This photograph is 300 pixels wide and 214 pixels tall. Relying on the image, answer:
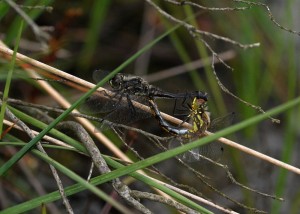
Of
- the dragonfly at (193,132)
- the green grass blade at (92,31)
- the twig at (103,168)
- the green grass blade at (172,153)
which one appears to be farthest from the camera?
the green grass blade at (92,31)

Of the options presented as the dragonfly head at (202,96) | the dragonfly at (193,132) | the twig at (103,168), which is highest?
the dragonfly head at (202,96)

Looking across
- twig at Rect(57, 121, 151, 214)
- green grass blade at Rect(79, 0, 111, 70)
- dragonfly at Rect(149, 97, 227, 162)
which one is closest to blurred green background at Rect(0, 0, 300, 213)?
green grass blade at Rect(79, 0, 111, 70)

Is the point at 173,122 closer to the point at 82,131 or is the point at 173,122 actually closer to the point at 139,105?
the point at 139,105

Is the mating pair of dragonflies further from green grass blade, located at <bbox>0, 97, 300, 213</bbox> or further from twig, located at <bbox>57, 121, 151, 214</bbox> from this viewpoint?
green grass blade, located at <bbox>0, 97, 300, 213</bbox>

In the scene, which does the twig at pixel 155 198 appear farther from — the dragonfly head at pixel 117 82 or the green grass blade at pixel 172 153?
the dragonfly head at pixel 117 82

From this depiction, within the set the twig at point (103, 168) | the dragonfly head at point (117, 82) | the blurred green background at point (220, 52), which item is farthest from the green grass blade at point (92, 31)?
the twig at point (103, 168)

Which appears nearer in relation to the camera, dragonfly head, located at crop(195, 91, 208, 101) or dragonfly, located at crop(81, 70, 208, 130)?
dragonfly, located at crop(81, 70, 208, 130)

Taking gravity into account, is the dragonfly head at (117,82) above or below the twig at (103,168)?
above
